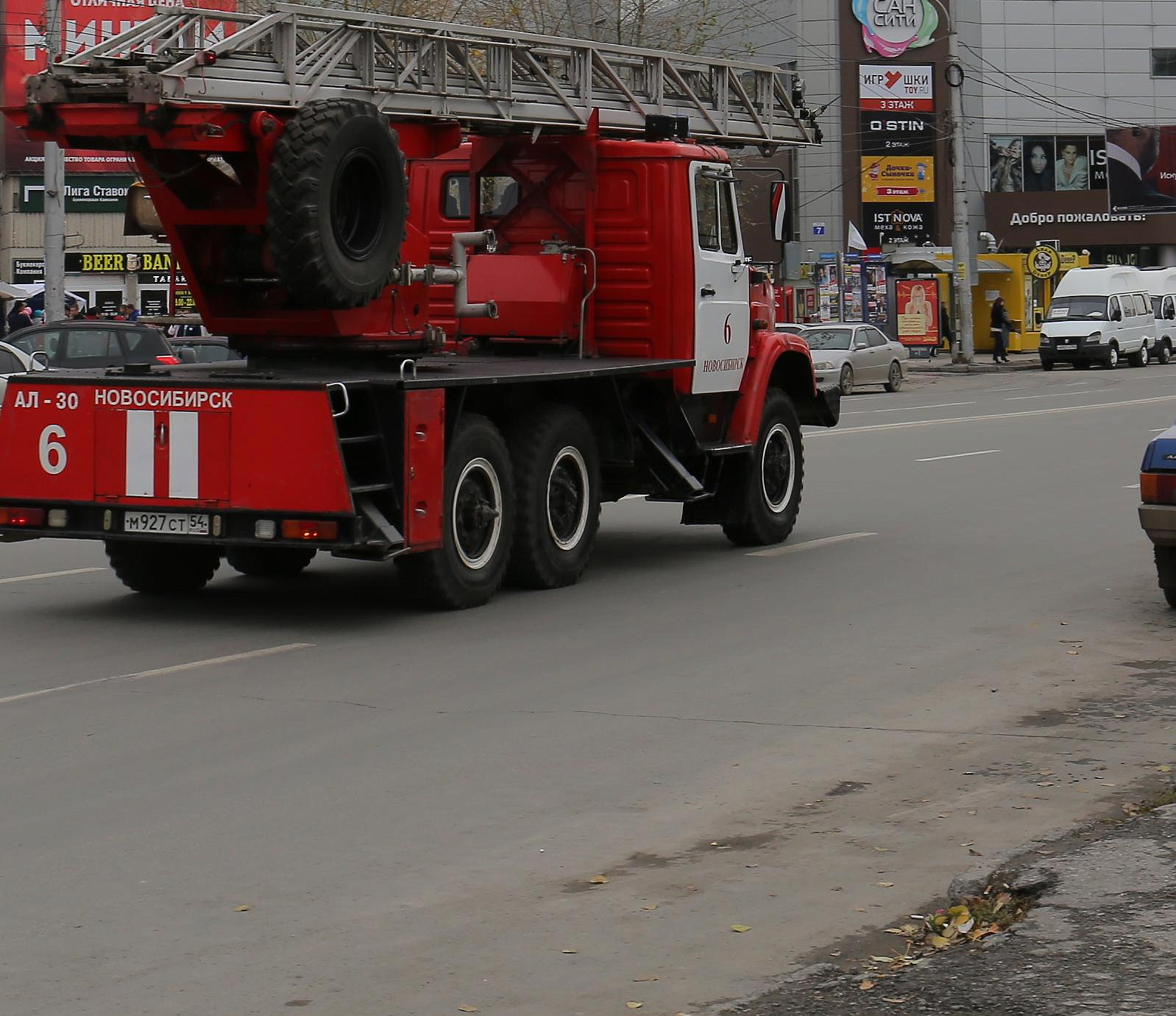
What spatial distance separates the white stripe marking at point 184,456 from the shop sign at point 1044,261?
49.4m

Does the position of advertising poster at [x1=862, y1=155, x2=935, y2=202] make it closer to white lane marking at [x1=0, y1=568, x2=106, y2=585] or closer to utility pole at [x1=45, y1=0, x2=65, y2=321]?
utility pole at [x1=45, y1=0, x2=65, y2=321]

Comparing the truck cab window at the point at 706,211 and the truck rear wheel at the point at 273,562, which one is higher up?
the truck cab window at the point at 706,211

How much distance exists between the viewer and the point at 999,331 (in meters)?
53.4

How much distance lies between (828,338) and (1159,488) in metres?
29.8

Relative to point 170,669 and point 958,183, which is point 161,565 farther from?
point 958,183

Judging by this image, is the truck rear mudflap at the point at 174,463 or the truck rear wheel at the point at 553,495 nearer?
the truck rear mudflap at the point at 174,463

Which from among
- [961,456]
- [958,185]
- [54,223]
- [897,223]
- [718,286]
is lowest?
[961,456]

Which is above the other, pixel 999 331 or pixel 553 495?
pixel 999 331

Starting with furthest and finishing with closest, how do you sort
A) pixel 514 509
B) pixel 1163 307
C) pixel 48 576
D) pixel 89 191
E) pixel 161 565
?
1. pixel 89 191
2. pixel 1163 307
3. pixel 48 576
4. pixel 161 565
5. pixel 514 509

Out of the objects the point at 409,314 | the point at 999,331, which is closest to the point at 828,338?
the point at 999,331

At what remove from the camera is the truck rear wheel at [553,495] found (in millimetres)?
12070

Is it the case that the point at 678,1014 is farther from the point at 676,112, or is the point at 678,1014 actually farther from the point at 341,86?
the point at 676,112

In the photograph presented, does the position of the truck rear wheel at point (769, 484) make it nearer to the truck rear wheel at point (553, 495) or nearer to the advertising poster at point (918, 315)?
the truck rear wheel at point (553, 495)

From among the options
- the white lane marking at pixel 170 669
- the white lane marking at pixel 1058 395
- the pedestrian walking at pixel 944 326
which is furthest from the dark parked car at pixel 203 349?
the pedestrian walking at pixel 944 326
